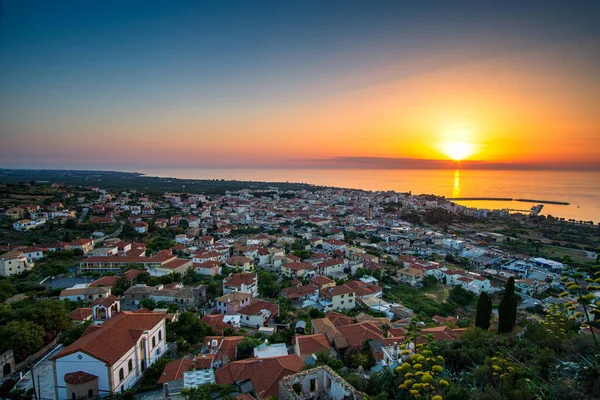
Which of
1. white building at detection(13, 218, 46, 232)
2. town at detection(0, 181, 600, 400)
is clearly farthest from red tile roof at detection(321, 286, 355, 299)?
white building at detection(13, 218, 46, 232)

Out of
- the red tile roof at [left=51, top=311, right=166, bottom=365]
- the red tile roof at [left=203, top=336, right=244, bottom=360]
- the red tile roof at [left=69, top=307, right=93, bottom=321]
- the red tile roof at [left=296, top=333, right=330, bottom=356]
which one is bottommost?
the red tile roof at [left=69, top=307, right=93, bottom=321]

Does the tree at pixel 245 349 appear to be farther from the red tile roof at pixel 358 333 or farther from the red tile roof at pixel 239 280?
the red tile roof at pixel 239 280

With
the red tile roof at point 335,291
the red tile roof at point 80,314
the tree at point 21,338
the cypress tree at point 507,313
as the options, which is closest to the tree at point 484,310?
the cypress tree at point 507,313

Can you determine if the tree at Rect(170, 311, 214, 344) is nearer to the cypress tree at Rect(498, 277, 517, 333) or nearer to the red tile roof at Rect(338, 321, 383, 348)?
the red tile roof at Rect(338, 321, 383, 348)

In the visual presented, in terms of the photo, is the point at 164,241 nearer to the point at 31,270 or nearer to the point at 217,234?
the point at 217,234

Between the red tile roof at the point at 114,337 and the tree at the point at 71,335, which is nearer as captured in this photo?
the red tile roof at the point at 114,337

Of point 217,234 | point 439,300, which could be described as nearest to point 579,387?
point 439,300
